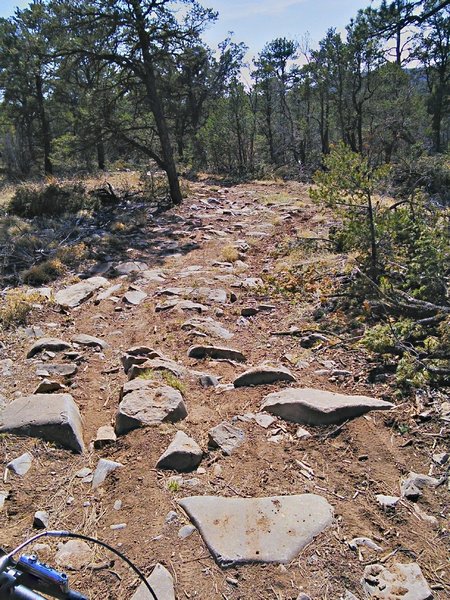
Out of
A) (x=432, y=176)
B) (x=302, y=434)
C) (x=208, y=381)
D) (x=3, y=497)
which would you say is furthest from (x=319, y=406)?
(x=432, y=176)

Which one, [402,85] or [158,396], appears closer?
[158,396]

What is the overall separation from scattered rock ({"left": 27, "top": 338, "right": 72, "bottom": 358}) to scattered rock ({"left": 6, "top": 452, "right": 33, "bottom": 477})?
1.77 metres

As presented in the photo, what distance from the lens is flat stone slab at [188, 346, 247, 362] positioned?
4.43m

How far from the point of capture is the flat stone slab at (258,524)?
7.02 ft

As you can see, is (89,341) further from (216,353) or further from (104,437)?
(104,437)

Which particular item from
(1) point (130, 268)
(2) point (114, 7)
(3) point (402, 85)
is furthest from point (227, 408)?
(3) point (402, 85)

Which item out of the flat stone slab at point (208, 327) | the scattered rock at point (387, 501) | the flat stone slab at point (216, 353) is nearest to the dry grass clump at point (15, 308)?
the flat stone slab at point (208, 327)

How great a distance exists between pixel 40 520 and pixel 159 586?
0.81 meters

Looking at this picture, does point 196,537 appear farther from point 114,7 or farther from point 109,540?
point 114,7

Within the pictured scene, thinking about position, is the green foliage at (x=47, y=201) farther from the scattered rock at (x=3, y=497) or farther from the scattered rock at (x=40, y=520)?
the scattered rock at (x=40, y=520)

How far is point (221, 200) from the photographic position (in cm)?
1400

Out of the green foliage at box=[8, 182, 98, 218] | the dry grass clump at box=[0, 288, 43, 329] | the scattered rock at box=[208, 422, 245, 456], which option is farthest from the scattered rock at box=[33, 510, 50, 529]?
the green foliage at box=[8, 182, 98, 218]

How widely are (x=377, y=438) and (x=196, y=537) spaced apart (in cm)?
133

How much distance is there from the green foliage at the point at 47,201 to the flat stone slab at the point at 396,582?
35.4ft
